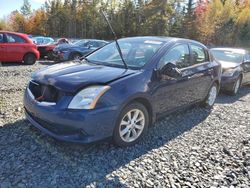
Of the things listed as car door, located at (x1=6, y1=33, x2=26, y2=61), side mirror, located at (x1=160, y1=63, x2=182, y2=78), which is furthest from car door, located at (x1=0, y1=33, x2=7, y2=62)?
side mirror, located at (x1=160, y1=63, x2=182, y2=78)

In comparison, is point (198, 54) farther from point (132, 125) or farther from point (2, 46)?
point (2, 46)

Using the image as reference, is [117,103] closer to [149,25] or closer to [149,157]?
[149,157]

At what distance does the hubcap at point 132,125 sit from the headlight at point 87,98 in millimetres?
551

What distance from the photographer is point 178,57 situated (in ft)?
16.1

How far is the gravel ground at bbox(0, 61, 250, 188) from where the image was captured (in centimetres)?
323

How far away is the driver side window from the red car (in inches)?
345

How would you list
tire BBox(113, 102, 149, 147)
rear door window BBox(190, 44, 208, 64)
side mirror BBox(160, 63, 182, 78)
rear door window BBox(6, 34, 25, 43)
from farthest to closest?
rear door window BBox(6, 34, 25, 43)
rear door window BBox(190, 44, 208, 64)
side mirror BBox(160, 63, 182, 78)
tire BBox(113, 102, 149, 147)

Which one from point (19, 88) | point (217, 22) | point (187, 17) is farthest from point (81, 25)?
point (19, 88)

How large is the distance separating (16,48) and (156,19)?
27993 mm

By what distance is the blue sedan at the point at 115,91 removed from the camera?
352 cm

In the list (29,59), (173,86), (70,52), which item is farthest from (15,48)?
(173,86)

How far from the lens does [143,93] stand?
13.1 feet

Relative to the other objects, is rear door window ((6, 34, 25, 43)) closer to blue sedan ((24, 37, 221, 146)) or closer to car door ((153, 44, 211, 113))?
blue sedan ((24, 37, 221, 146))

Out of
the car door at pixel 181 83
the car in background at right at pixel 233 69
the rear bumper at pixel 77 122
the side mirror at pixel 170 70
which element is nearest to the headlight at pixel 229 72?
the car in background at right at pixel 233 69
